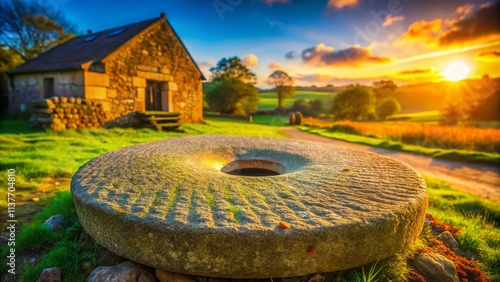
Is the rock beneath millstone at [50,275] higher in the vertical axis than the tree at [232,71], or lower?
lower

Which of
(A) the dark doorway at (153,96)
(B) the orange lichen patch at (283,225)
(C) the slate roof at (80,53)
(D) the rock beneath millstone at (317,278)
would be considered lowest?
(D) the rock beneath millstone at (317,278)

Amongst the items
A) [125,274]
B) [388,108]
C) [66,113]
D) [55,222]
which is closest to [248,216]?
[125,274]

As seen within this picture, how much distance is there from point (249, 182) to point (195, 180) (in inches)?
18.3

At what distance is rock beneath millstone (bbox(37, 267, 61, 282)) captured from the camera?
1918 mm

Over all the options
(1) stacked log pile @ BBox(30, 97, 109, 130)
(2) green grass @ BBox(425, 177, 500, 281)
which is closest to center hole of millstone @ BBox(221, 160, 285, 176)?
(2) green grass @ BBox(425, 177, 500, 281)

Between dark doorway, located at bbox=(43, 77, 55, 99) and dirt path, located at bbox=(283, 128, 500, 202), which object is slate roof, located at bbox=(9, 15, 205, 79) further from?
dirt path, located at bbox=(283, 128, 500, 202)

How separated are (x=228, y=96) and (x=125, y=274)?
100.0 ft

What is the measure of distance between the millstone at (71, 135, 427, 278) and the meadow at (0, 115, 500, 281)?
1.07 ft

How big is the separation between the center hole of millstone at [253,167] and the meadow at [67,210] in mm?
1702

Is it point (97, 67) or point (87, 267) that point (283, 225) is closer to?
point (87, 267)

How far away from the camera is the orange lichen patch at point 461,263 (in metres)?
2.07

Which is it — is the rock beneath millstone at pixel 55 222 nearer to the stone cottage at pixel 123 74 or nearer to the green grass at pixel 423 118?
the stone cottage at pixel 123 74

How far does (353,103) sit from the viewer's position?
35.1 metres

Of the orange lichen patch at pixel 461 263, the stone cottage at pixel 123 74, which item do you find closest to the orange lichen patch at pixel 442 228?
the orange lichen patch at pixel 461 263
